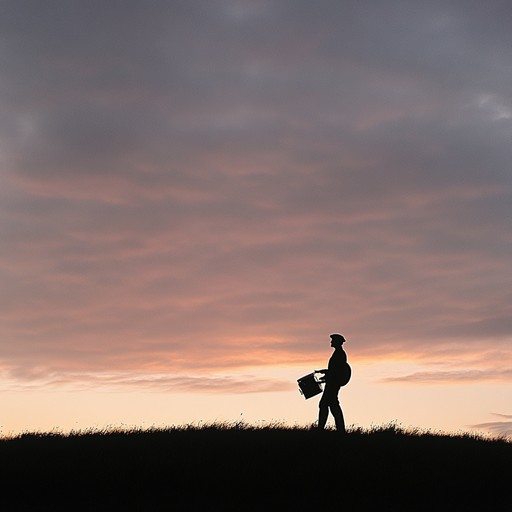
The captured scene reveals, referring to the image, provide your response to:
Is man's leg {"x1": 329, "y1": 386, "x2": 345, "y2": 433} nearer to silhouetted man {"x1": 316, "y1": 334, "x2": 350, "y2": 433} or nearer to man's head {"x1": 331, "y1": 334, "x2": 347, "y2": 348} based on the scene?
silhouetted man {"x1": 316, "y1": 334, "x2": 350, "y2": 433}

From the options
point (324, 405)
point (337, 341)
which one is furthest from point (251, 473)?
point (337, 341)

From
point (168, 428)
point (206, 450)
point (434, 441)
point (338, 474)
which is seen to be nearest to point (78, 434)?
point (168, 428)

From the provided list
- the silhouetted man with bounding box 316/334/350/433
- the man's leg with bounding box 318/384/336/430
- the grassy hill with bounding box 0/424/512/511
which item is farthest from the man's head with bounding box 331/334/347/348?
the grassy hill with bounding box 0/424/512/511

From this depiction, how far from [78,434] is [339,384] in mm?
7397

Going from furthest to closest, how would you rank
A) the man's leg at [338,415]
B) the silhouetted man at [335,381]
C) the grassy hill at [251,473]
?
the man's leg at [338,415] → the silhouetted man at [335,381] → the grassy hill at [251,473]

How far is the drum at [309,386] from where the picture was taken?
A: 739 inches

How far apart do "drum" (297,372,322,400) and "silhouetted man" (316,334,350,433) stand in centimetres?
27

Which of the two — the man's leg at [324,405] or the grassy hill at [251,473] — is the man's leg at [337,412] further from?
the grassy hill at [251,473]

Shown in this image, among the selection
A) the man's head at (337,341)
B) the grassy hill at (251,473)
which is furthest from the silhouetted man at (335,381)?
the grassy hill at (251,473)

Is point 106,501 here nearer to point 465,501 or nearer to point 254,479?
point 254,479

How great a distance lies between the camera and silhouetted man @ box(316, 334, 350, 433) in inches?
716

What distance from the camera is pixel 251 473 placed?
584 inches

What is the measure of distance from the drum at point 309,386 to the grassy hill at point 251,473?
1016mm

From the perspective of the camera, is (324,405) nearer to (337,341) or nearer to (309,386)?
(309,386)
